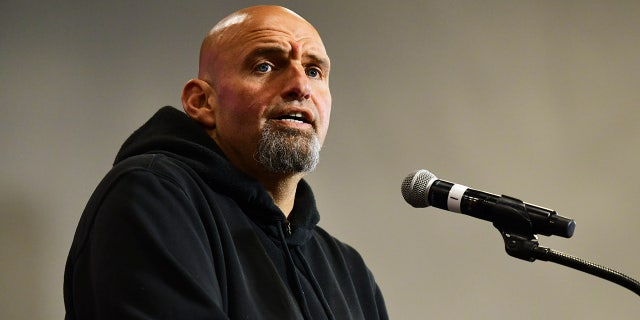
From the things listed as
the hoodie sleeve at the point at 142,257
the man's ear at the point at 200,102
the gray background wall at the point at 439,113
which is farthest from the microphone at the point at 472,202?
the gray background wall at the point at 439,113

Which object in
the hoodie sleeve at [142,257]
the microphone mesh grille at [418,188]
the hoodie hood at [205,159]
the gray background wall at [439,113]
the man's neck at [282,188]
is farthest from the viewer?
the gray background wall at [439,113]

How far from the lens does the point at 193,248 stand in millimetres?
1389

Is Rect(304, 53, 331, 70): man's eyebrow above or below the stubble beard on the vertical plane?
above

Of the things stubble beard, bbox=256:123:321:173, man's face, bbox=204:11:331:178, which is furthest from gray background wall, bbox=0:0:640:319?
stubble beard, bbox=256:123:321:173

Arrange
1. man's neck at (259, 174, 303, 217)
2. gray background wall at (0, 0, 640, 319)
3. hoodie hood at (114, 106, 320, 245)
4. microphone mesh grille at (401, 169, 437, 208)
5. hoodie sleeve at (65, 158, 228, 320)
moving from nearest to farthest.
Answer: hoodie sleeve at (65, 158, 228, 320) → microphone mesh grille at (401, 169, 437, 208) → hoodie hood at (114, 106, 320, 245) → man's neck at (259, 174, 303, 217) → gray background wall at (0, 0, 640, 319)

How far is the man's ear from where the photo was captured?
1.83 m

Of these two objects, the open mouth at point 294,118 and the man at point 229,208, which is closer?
the man at point 229,208

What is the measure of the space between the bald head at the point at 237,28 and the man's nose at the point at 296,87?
0.15 metres

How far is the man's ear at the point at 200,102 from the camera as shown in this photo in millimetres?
1827

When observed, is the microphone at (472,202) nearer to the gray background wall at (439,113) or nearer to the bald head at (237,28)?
the bald head at (237,28)

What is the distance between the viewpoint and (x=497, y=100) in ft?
9.81

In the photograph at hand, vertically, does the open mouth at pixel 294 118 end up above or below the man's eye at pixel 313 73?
below

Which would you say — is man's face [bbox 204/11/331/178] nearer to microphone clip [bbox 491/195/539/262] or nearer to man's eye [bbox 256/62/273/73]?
man's eye [bbox 256/62/273/73]

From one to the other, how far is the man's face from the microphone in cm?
30
